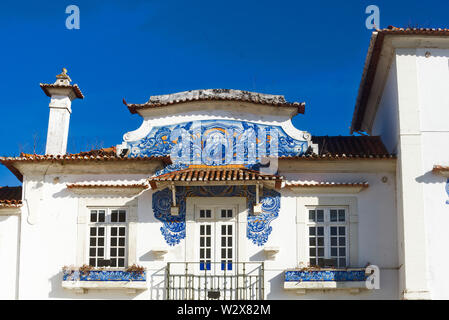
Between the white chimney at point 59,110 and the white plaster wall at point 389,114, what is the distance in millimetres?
7225

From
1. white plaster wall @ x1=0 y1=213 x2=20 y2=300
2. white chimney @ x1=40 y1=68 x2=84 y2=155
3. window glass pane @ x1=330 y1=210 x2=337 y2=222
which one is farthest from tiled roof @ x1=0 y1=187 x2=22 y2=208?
window glass pane @ x1=330 y1=210 x2=337 y2=222

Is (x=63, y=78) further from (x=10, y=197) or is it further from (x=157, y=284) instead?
(x=157, y=284)

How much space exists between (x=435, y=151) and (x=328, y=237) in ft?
9.44

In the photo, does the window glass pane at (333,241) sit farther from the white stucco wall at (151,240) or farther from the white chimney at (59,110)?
the white chimney at (59,110)

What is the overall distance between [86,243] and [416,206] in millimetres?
7021

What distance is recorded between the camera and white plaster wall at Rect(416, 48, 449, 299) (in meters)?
16.6

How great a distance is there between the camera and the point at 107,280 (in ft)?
57.8

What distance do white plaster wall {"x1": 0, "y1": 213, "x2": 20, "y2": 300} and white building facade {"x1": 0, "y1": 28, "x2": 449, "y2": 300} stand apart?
0.03 meters

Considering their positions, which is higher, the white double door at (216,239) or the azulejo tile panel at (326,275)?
the white double door at (216,239)

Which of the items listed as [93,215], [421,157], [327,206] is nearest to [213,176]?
[327,206]

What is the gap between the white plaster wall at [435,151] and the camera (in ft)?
54.5

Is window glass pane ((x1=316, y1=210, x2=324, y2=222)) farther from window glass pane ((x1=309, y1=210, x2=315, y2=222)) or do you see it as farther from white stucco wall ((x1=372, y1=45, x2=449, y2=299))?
white stucco wall ((x1=372, y1=45, x2=449, y2=299))

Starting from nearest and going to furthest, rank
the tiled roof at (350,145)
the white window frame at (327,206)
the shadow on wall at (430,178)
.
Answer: the shadow on wall at (430,178) < the white window frame at (327,206) < the tiled roof at (350,145)

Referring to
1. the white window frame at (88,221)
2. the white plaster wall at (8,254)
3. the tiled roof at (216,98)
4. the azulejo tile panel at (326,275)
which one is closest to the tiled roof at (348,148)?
the tiled roof at (216,98)
